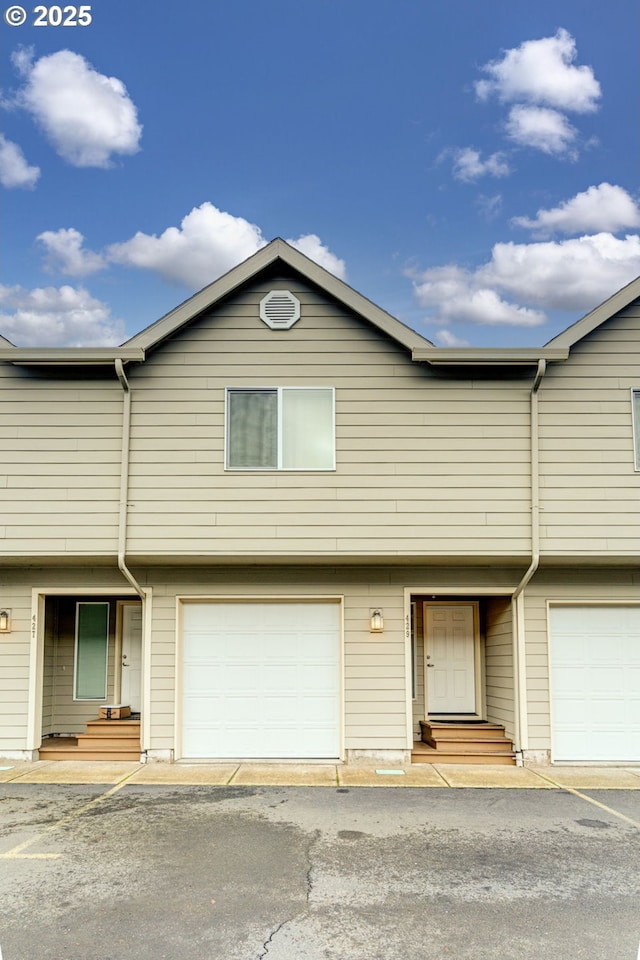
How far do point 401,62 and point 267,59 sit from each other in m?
2.55

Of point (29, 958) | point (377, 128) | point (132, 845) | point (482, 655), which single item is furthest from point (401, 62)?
point (29, 958)

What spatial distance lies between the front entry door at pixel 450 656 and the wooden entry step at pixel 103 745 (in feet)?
13.7

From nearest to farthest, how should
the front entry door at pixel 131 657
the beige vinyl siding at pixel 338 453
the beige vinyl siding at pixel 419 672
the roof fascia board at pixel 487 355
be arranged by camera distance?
the roof fascia board at pixel 487 355, the beige vinyl siding at pixel 338 453, the beige vinyl siding at pixel 419 672, the front entry door at pixel 131 657

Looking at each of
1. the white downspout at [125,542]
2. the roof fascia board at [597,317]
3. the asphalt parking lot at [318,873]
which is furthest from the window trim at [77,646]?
the roof fascia board at [597,317]

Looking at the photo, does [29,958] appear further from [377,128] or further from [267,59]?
[377,128]

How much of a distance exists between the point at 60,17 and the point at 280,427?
5.62m

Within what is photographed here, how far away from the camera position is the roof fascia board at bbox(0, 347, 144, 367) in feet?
31.3

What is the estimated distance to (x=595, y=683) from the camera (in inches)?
399

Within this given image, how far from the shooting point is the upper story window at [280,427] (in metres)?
9.85

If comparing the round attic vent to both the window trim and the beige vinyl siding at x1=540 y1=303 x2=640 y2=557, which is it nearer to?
the beige vinyl siding at x1=540 y1=303 x2=640 y2=557

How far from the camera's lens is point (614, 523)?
9680 millimetres

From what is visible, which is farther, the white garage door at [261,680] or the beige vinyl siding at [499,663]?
the beige vinyl siding at [499,663]

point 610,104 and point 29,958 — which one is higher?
point 610,104
